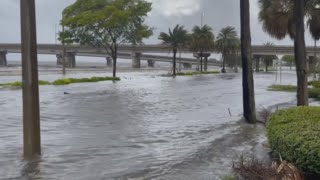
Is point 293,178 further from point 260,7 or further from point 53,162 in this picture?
point 260,7

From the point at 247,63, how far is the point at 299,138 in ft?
29.4

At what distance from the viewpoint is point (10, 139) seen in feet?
42.6

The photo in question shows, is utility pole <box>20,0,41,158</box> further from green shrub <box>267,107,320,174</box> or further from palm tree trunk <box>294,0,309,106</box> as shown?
palm tree trunk <box>294,0,309,106</box>

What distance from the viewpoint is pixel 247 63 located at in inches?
627

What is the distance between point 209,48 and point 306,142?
295 feet

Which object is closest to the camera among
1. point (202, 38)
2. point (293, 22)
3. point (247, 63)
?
point (247, 63)

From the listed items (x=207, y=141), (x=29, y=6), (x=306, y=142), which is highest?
(x=29, y=6)

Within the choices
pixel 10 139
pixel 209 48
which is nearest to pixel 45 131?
pixel 10 139

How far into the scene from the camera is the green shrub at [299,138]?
265 inches

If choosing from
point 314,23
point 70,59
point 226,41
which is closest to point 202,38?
point 226,41

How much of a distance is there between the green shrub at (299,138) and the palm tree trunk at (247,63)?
6.40 meters

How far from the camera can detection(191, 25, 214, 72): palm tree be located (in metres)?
92.8

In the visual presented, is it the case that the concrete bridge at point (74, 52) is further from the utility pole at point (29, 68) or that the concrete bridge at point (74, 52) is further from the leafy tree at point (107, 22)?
the utility pole at point (29, 68)

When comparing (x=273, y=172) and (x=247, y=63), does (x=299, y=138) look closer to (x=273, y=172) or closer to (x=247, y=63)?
(x=273, y=172)
